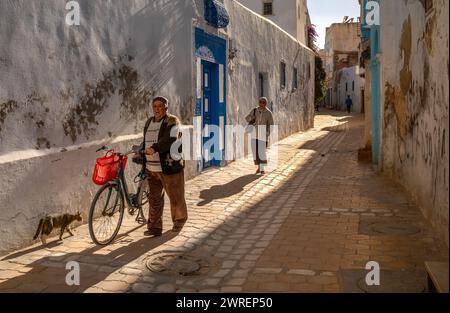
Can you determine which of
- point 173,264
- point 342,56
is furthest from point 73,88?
point 342,56

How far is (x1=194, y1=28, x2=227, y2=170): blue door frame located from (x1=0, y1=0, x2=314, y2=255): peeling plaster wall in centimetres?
100

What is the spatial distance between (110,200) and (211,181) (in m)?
4.19

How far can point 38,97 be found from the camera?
5613mm

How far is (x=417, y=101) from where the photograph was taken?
7.30 metres

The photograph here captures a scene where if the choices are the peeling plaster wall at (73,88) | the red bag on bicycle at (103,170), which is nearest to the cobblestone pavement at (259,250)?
the peeling plaster wall at (73,88)

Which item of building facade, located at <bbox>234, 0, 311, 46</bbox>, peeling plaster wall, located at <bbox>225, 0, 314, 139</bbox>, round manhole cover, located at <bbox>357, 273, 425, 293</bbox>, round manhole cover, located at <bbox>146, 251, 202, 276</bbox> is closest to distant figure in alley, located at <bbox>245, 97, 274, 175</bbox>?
peeling plaster wall, located at <bbox>225, 0, 314, 139</bbox>

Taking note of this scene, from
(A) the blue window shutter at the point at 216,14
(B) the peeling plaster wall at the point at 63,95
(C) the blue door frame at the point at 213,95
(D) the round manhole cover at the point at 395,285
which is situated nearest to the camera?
(D) the round manhole cover at the point at 395,285

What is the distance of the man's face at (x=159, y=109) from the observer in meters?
5.86

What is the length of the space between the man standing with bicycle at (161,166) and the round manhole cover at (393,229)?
240 centimetres

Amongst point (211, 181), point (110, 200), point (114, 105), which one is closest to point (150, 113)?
point (114, 105)

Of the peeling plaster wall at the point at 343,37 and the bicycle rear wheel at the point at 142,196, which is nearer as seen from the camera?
the bicycle rear wheel at the point at 142,196

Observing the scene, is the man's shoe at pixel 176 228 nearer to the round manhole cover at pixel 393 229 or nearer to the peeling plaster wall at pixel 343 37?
the round manhole cover at pixel 393 229

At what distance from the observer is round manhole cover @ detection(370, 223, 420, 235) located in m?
5.98
